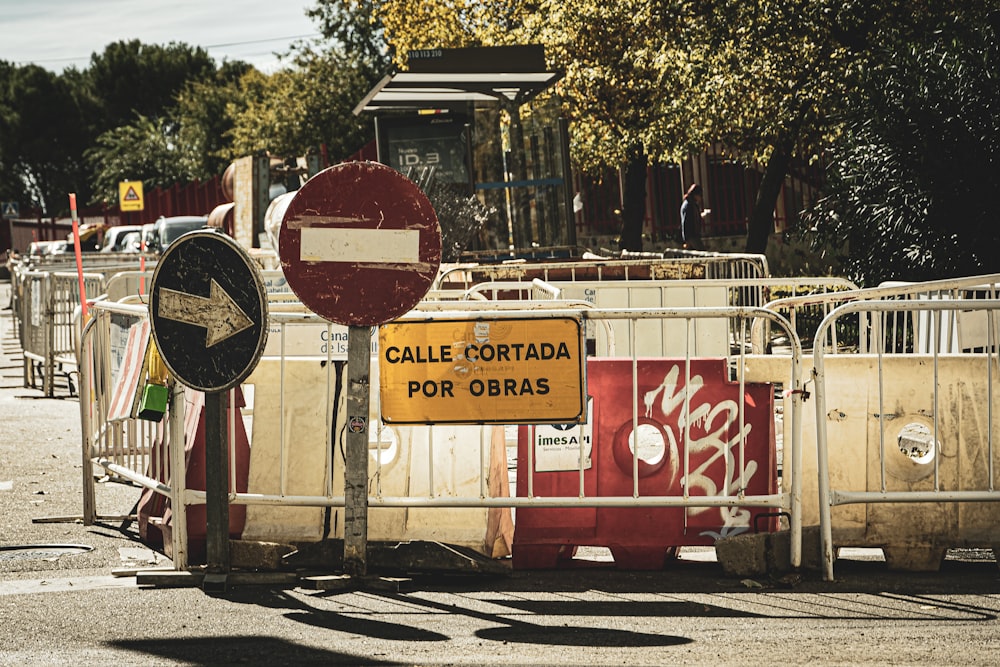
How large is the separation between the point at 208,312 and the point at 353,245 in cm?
74

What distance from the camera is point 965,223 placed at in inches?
545

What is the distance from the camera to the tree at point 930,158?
44.9 ft

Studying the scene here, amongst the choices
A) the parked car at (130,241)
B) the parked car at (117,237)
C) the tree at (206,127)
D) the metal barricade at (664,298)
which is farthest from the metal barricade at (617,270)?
the tree at (206,127)

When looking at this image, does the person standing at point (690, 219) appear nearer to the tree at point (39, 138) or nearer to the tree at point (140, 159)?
the tree at point (140, 159)

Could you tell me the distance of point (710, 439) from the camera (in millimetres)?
6309

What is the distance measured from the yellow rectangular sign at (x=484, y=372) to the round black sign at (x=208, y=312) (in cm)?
66

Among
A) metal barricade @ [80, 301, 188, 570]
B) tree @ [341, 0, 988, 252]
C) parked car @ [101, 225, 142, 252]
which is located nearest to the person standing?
tree @ [341, 0, 988, 252]

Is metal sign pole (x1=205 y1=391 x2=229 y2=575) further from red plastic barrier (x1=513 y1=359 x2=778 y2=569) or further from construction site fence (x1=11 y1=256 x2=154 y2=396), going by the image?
construction site fence (x1=11 y1=256 x2=154 y2=396)

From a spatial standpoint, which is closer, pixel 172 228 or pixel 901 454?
pixel 901 454

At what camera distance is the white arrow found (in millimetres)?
5887

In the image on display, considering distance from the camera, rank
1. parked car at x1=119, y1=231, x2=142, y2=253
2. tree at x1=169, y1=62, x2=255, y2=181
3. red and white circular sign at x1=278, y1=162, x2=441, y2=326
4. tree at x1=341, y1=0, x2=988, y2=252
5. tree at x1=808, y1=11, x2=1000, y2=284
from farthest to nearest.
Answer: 1. tree at x1=169, y1=62, x2=255, y2=181
2. parked car at x1=119, y1=231, x2=142, y2=253
3. tree at x1=341, y1=0, x2=988, y2=252
4. tree at x1=808, y1=11, x2=1000, y2=284
5. red and white circular sign at x1=278, y1=162, x2=441, y2=326

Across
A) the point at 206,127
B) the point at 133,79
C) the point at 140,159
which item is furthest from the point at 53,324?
the point at 133,79

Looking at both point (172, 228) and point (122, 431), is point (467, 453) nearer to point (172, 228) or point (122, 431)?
point (122, 431)

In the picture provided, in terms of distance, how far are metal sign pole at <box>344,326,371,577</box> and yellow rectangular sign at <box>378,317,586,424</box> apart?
0.28m
